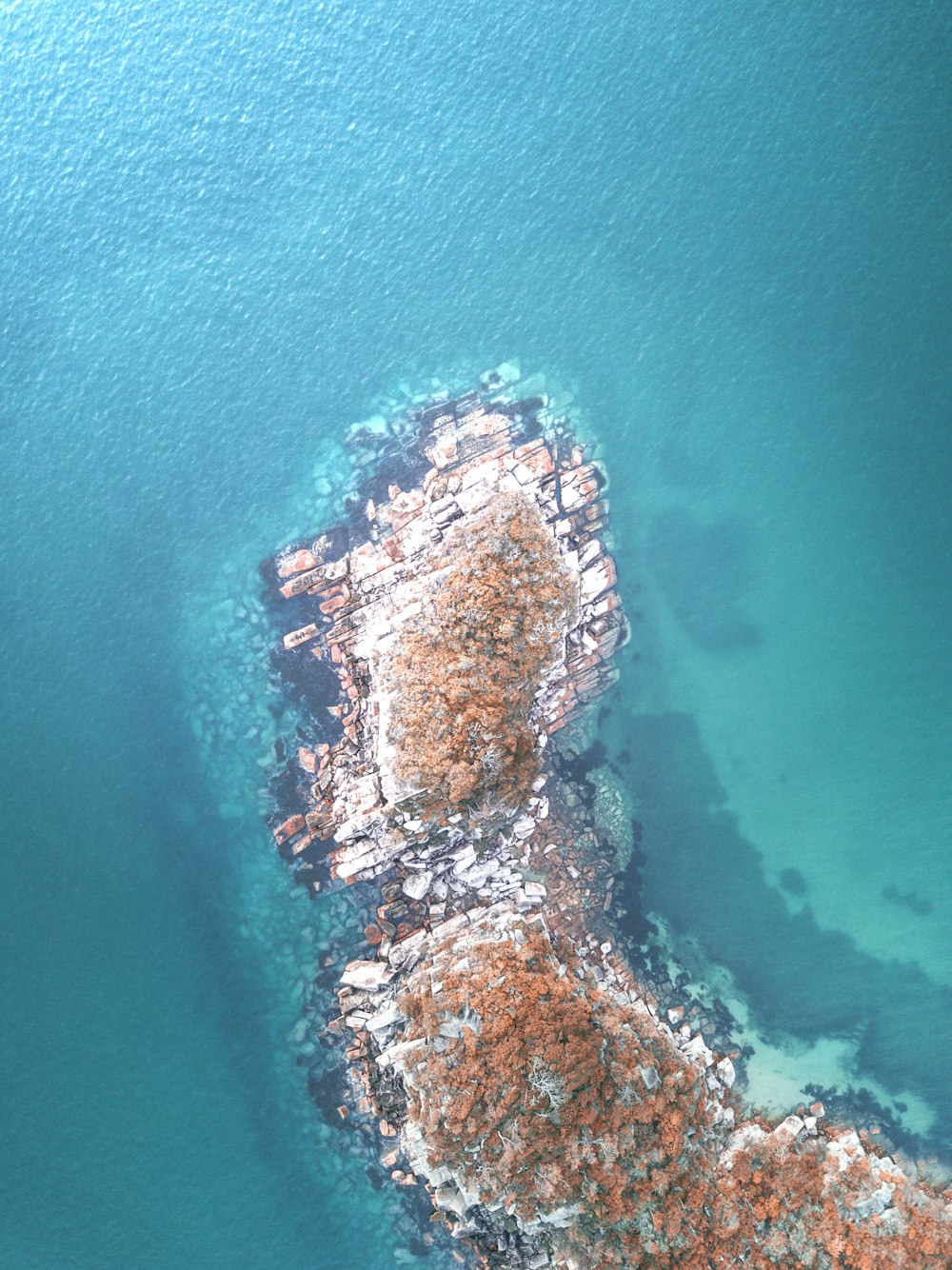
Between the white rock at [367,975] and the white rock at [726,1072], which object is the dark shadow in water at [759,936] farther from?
the white rock at [367,975]

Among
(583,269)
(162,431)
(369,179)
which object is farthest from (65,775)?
(583,269)

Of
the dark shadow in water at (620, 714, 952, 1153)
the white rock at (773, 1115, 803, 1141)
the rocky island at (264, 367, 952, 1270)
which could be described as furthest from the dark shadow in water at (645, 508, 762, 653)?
the white rock at (773, 1115, 803, 1141)

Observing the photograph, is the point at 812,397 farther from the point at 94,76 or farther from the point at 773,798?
the point at 94,76

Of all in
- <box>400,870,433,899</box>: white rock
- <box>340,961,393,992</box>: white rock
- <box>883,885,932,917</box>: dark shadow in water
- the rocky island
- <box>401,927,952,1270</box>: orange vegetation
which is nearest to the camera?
<box>401,927,952,1270</box>: orange vegetation

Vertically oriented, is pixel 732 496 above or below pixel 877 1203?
above

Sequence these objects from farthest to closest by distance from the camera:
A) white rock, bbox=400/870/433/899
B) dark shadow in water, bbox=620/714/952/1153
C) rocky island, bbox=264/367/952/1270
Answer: dark shadow in water, bbox=620/714/952/1153 → white rock, bbox=400/870/433/899 → rocky island, bbox=264/367/952/1270

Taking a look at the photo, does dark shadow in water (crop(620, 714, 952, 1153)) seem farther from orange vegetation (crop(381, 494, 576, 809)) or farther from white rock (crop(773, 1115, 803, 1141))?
orange vegetation (crop(381, 494, 576, 809))

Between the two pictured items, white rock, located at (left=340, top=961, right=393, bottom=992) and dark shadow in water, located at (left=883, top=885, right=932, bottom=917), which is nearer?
white rock, located at (left=340, top=961, right=393, bottom=992)
